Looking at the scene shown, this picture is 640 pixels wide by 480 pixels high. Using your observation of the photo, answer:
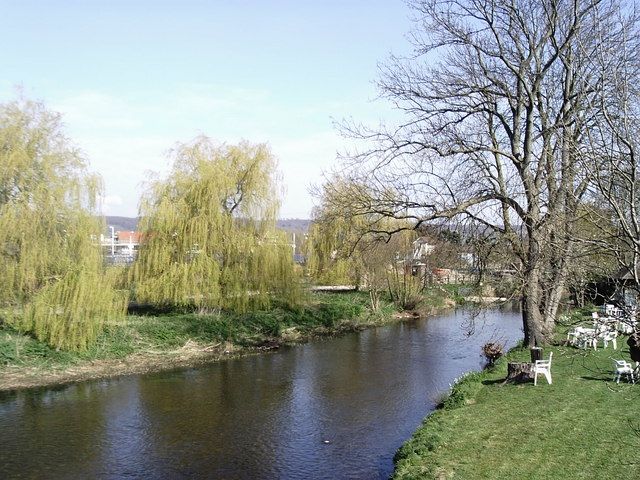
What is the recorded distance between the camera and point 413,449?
35.0ft

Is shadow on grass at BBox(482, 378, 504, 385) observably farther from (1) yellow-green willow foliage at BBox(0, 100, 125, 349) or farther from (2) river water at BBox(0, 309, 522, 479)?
(1) yellow-green willow foliage at BBox(0, 100, 125, 349)

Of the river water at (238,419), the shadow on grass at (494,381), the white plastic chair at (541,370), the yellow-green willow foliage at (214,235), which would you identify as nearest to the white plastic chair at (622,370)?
the white plastic chair at (541,370)

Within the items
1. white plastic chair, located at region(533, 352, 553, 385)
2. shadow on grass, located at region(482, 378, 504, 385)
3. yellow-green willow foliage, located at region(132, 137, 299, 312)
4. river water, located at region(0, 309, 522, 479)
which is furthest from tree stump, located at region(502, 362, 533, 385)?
yellow-green willow foliage, located at region(132, 137, 299, 312)

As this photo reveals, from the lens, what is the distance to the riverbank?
1816 cm

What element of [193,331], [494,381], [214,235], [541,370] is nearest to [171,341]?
[193,331]

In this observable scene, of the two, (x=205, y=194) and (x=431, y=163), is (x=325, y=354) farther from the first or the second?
(x=431, y=163)

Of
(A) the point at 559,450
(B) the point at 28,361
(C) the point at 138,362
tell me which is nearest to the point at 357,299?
(C) the point at 138,362

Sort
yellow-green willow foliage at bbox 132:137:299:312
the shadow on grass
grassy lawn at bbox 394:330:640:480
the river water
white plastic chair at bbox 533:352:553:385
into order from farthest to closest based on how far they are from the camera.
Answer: yellow-green willow foliage at bbox 132:137:299:312 < the shadow on grass < white plastic chair at bbox 533:352:553:385 < the river water < grassy lawn at bbox 394:330:640:480

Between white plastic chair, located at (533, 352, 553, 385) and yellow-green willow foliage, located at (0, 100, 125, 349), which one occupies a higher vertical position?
yellow-green willow foliage, located at (0, 100, 125, 349)

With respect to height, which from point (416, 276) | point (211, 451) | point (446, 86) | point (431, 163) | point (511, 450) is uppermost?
point (446, 86)

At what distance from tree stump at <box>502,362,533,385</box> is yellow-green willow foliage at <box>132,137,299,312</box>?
519 inches

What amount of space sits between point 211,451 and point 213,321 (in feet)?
40.4

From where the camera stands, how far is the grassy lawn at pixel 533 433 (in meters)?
8.90

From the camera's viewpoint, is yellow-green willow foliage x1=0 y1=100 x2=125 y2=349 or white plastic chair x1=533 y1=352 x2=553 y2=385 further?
yellow-green willow foliage x1=0 y1=100 x2=125 y2=349
